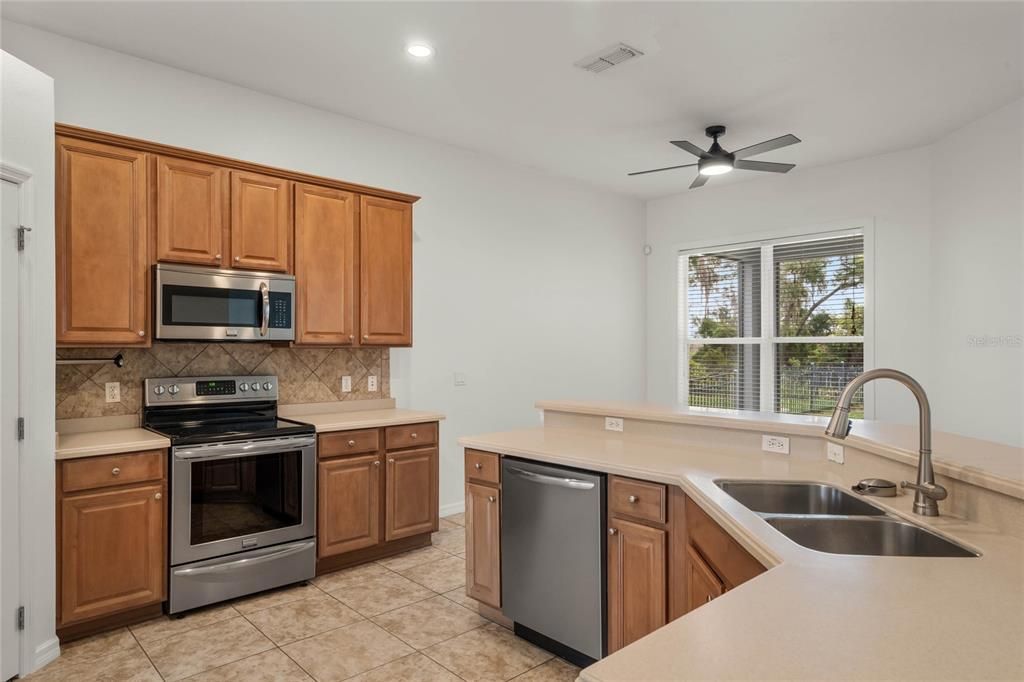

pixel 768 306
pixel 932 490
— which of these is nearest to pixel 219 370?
pixel 932 490

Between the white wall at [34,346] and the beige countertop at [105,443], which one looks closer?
the white wall at [34,346]

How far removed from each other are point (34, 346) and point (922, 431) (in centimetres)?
321

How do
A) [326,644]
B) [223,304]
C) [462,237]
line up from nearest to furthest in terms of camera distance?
[326,644], [223,304], [462,237]

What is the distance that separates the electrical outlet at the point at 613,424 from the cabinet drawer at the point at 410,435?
4.27 ft

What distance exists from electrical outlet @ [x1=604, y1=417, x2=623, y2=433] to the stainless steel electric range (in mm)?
1594

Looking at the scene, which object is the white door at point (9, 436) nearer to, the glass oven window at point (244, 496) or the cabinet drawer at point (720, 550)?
the glass oven window at point (244, 496)

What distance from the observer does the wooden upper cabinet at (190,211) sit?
316 centimetres

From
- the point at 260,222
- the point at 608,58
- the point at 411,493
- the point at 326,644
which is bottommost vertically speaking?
the point at 326,644

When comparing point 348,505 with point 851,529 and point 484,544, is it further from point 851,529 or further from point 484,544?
point 851,529

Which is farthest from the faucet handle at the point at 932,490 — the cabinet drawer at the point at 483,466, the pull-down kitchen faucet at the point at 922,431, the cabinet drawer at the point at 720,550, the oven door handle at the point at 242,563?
the oven door handle at the point at 242,563

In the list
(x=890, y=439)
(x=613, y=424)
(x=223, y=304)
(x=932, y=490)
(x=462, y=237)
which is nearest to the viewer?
(x=932, y=490)

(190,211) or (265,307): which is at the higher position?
(190,211)

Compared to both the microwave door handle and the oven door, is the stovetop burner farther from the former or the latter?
the microwave door handle

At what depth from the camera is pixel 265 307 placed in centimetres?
346
